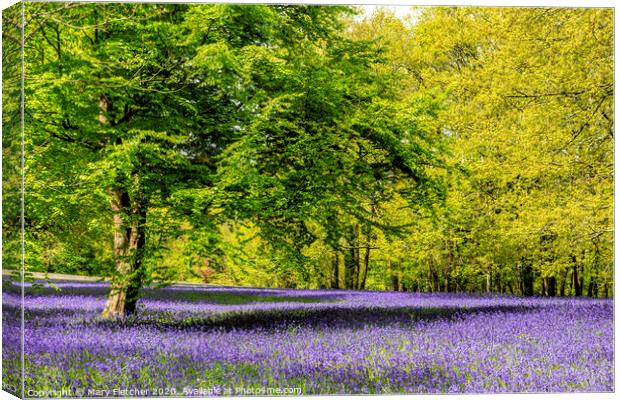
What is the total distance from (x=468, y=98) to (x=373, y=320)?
3506 mm

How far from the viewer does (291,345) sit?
8219 millimetres

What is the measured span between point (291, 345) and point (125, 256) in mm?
2323

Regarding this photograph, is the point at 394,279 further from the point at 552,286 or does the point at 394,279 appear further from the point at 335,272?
the point at 552,286

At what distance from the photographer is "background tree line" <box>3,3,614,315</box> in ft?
28.1

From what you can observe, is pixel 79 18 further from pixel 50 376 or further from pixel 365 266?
pixel 365 266

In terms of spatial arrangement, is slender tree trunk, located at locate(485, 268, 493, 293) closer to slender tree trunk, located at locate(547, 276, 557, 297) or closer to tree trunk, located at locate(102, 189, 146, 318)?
slender tree trunk, located at locate(547, 276, 557, 297)

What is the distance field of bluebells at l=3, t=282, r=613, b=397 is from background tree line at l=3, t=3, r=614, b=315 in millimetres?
348

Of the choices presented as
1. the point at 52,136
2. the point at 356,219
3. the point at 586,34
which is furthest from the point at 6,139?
the point at 586,34

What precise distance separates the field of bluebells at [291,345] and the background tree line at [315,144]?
348 mm

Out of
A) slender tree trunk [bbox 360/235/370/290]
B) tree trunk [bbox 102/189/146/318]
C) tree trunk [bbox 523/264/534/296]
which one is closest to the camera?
tree trunk [bbox 102/189/146/318]

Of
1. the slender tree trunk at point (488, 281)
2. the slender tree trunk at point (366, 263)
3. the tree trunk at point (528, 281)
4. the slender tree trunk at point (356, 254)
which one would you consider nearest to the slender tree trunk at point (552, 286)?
the tree trunk at point (528, 281)

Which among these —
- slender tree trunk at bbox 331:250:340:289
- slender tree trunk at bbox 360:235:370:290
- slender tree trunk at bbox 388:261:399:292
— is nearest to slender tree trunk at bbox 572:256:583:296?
slender tree trunk at bbox 388:261:399:292

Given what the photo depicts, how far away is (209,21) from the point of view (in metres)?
8.55

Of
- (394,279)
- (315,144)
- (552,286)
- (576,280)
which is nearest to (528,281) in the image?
(552,286)
